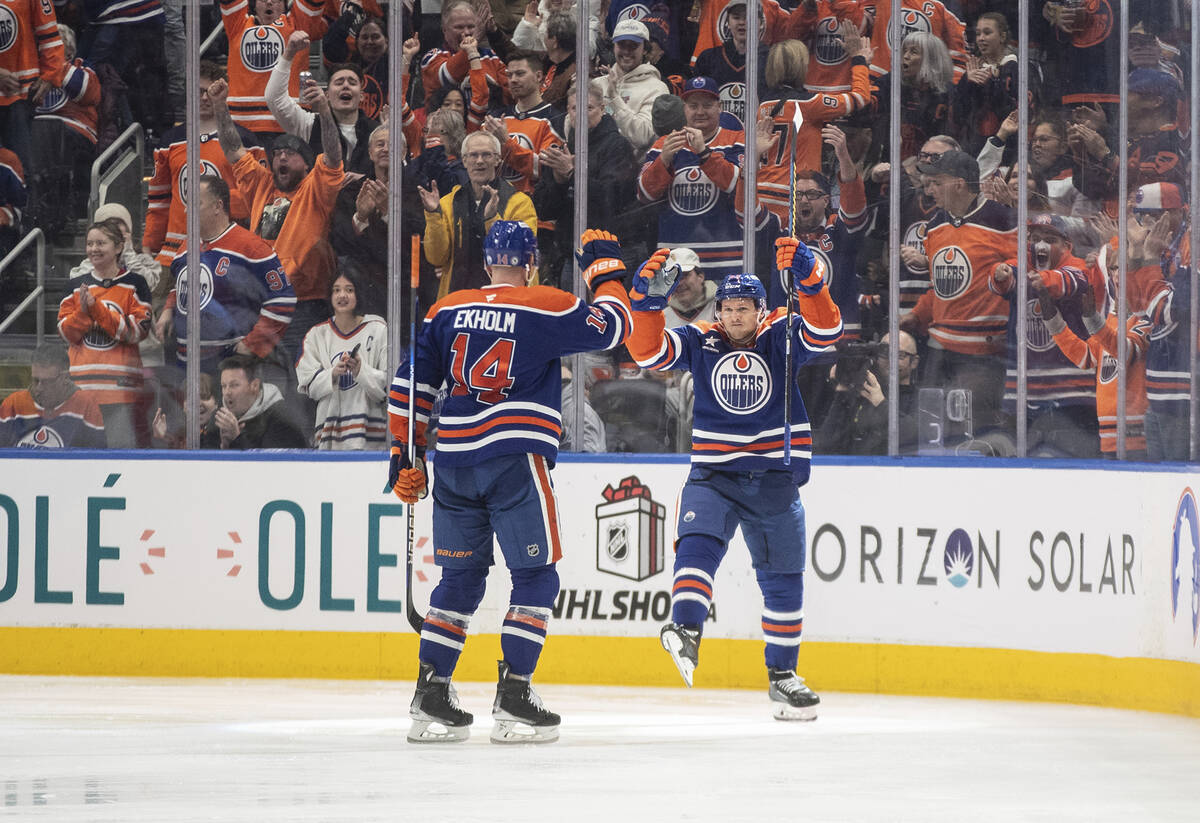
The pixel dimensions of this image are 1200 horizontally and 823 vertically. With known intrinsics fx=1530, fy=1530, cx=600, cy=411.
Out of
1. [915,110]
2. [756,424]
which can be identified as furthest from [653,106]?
[756,424]

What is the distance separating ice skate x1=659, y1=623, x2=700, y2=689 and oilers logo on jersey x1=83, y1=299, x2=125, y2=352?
9.64ft

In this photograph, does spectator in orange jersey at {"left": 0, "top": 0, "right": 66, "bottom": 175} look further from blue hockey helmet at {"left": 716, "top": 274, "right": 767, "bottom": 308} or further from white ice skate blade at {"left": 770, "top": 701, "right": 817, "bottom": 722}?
white ice skate blade at {"left": 770, "top": 701, "right": 817, "bottom": 722}

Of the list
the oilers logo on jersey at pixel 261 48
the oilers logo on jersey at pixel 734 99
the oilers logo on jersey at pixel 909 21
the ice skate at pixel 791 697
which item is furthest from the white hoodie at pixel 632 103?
the ice skate at pixel 791 697

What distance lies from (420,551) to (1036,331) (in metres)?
2.54

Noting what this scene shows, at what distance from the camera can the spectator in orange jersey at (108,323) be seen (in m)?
6.25

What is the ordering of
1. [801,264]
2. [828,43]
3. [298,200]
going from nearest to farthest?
[801,264] < [828,43] < [298,200]

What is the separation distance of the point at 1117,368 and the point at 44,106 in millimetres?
4439

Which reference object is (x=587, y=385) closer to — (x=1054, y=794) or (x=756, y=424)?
(x=756, y=424)

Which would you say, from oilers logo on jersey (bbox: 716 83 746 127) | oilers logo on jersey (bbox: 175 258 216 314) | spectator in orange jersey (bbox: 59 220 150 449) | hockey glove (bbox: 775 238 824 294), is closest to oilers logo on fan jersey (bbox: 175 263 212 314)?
oilers logo on jersey (bbox: 175 258 216 314)

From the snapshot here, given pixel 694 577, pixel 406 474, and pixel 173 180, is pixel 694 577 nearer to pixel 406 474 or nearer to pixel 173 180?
pixel 406 474

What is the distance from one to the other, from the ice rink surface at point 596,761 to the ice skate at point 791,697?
0.20 feet

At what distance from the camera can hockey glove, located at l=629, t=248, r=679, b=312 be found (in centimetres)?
464

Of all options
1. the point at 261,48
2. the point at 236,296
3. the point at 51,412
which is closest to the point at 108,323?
the point at 51,412

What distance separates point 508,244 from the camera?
4297mm
